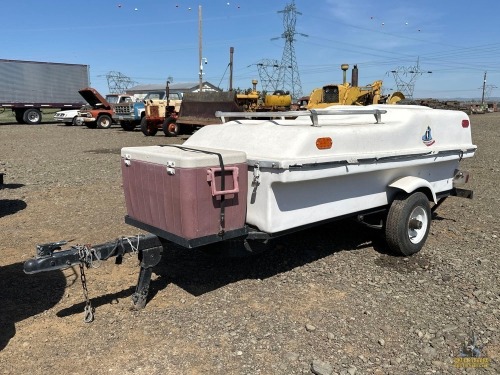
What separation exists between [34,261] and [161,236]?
914 millimetres

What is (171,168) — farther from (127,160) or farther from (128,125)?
(128,125)

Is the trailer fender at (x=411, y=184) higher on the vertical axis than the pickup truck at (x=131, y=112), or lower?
lower

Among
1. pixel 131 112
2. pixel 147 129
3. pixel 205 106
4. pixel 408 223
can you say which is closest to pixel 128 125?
pixel 131 112

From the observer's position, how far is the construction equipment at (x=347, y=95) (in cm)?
1587

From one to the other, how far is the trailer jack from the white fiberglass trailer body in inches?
13.4

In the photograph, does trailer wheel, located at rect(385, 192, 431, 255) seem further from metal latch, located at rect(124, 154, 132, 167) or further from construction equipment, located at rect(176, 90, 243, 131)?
A: construction equipment, located at rect(176, 90, 243, 131)

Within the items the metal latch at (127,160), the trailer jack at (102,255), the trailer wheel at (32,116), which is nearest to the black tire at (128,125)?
the trailer wheel at (32,116)

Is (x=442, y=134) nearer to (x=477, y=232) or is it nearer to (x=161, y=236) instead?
(x=477, y=232)

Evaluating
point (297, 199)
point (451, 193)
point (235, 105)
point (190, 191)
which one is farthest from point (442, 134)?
point (235, 105)

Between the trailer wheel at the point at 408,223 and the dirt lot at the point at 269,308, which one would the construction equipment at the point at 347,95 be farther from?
the trailer wheel at the point at 408,223

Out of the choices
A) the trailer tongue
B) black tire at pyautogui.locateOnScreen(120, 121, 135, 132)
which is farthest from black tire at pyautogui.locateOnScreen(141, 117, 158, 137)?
the trailer tongue

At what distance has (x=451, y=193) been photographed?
5.33m

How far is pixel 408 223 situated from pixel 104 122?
75.0 feet

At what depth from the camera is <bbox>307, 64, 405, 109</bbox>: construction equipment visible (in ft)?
52.1
